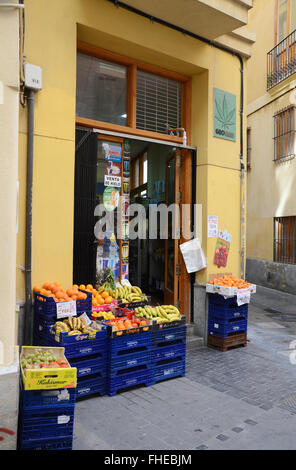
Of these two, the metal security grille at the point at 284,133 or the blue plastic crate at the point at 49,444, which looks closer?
the blue plastic crate at the point at 49,444

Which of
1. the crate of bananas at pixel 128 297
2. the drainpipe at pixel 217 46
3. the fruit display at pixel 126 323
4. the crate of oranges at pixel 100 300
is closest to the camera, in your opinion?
the fruit display at pixel 126 323

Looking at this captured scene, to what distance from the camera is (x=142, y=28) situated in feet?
21.4

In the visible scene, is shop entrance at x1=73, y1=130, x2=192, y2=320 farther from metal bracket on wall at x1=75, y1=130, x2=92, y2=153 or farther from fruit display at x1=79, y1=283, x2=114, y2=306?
fruit display at x1=79, y1=283, x2=114, y2=306

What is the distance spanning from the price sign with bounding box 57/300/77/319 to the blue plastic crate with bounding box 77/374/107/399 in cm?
81

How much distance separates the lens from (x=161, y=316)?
5.75 meters

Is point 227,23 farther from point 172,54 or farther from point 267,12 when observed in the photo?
point 267,12

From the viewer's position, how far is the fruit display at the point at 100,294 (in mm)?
5799

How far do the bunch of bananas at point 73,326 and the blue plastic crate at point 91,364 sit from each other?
0.32m

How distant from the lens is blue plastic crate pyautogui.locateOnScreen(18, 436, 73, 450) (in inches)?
137

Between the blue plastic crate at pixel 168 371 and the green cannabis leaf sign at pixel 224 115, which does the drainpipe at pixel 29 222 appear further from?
the green cannabis leaf sign at pixel 224 115

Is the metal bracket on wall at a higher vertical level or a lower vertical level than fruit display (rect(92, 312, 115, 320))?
higher

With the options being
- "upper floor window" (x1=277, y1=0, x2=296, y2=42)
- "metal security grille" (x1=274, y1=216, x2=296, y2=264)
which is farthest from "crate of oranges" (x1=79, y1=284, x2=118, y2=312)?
"upper floor window" (x1=277, y1=0, x2=296, y2=42)

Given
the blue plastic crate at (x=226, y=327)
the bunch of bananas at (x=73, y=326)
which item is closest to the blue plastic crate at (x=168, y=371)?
the bunch of bananas at (x=73, y=326)

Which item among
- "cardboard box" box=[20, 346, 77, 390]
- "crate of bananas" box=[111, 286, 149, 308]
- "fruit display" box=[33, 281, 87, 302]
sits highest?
"fruit display" box=[33, 281, 87, 302]
